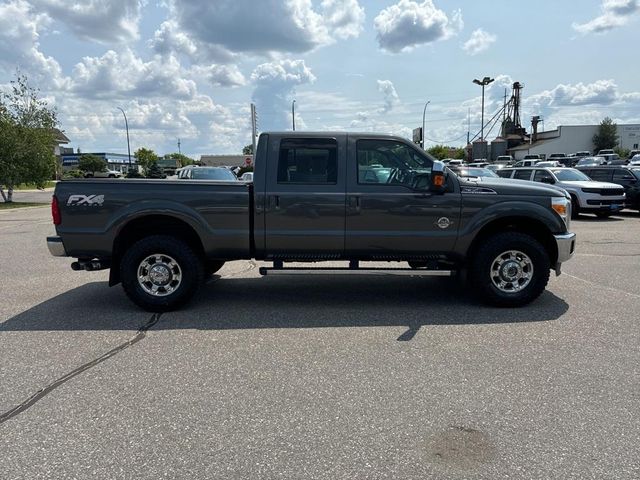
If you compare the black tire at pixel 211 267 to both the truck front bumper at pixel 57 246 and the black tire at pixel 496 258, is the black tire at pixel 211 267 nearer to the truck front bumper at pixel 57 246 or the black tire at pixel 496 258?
the truck front bumper at pixel 57 246

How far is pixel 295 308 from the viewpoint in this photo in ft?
19.6

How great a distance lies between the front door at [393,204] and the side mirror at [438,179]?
0.26 feet

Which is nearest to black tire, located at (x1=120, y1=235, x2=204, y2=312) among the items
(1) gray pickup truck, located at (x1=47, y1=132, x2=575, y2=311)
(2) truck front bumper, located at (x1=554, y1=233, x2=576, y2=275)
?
(1) gray pickup truck, located at (x1=47, y1=132, x2=575, y2=311)

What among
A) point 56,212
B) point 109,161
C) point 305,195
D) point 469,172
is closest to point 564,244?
point 305,195

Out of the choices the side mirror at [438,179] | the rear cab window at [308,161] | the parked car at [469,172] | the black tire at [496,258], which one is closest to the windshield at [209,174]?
the parked car at [469,172]

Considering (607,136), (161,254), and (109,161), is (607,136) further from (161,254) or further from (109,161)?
(109,161)

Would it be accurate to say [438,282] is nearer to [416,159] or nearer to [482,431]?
[416,159]

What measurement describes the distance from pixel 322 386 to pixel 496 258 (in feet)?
10.0

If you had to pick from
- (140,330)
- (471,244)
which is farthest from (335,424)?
(471,244)

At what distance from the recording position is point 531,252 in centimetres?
A: 580

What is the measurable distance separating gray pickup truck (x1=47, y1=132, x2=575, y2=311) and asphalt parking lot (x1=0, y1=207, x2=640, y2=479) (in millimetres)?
563

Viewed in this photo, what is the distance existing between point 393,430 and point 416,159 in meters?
3.46

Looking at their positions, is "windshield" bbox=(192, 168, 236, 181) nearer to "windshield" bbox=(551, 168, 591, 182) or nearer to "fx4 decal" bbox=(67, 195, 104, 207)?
"fx4 decal" bbox=(67, 195, 104, 207)

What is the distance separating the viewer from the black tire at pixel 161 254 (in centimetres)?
569
